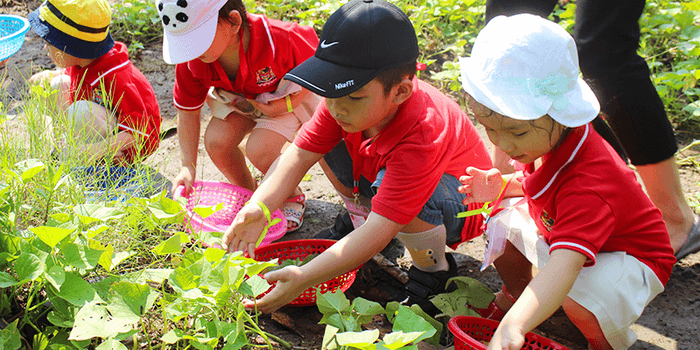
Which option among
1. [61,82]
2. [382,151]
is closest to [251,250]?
[382,151]

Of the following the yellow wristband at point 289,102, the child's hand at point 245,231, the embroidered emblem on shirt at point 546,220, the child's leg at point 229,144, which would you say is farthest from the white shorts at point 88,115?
the embroidered emblem on shirt at point 546,220

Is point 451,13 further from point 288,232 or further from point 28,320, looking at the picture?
point 28,320

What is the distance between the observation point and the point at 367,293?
1792 mm

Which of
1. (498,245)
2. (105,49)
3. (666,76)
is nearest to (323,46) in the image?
(498,245)

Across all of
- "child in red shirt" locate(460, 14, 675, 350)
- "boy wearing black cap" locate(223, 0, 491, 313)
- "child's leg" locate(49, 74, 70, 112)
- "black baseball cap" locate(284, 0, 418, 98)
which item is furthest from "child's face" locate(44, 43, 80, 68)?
"child in red shirt" locate(460, 14, 675, 350)

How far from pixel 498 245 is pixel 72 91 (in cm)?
186

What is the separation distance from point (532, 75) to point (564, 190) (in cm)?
29

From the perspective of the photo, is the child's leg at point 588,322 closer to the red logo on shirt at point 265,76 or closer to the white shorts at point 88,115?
the red logo on shirt at point 265,76

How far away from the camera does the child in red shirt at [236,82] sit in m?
1.83

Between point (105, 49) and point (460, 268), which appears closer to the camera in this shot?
point (460, 268)

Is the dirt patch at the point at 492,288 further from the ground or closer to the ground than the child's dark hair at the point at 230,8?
closer to the ground

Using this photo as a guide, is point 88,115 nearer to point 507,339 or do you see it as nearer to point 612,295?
point 507,339

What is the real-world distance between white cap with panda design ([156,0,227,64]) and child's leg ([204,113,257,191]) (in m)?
0.40

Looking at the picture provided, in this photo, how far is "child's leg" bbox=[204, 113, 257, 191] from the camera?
2.16 m
